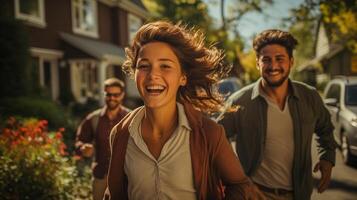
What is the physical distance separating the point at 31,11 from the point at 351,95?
41.8ft

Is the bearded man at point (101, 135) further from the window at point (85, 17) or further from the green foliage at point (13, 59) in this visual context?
the window at point (85, 17)

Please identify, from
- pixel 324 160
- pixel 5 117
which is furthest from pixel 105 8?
pixel 324 160

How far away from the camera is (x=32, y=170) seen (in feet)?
16.7

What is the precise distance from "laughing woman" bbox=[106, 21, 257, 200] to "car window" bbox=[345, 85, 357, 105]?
24.4 feet

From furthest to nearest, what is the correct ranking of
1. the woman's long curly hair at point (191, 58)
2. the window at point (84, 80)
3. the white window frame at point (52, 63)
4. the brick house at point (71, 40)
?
the window at point (84, 80) < the white window frame at point (52, 63) < the brick house at point (71, 40) < the woman's long curly hair at point (191, 58)

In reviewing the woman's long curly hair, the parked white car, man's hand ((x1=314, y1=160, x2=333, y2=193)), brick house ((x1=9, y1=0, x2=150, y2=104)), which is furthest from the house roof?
the woman's long curly hair

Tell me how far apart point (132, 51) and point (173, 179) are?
0.81 metres

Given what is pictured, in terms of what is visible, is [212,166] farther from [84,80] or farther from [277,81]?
[84,80]

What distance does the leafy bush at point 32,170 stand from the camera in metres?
4.91

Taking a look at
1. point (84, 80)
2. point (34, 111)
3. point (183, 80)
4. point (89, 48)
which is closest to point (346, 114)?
point (183, 80)

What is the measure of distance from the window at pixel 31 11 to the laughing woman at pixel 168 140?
14542 mm

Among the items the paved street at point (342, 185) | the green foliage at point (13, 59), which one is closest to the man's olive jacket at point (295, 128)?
the paved street at point (342, 185)

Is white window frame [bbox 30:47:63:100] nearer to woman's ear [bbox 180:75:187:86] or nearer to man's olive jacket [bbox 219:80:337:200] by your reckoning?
man's olive jacket [bbox 219:80:337:200]

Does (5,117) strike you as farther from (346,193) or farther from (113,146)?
(113,146)
